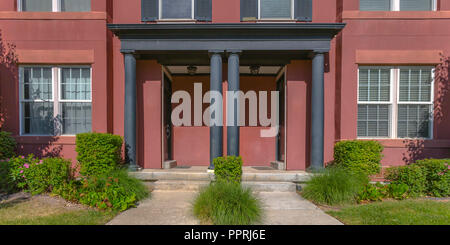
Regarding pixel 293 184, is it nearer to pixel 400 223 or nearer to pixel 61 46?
pixel 400 223

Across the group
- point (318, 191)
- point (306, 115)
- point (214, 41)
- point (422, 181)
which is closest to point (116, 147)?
point (214, 41)

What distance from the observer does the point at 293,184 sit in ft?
20.9

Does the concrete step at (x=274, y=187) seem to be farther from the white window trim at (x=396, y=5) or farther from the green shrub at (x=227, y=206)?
the white window trim at (x=396, y=5)

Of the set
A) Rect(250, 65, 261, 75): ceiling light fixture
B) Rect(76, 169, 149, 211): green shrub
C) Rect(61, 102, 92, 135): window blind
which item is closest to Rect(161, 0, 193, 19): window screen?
Rect(250, 65, 261, 75): ceiling light fixture

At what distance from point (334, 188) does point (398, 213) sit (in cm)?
120

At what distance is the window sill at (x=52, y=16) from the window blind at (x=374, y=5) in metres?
8.08

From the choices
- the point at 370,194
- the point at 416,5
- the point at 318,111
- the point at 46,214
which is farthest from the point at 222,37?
the point at 416,5

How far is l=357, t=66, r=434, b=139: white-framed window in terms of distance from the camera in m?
7.14

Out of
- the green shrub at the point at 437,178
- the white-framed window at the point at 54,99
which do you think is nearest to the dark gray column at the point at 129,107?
the white-framed window at the point at 54,99

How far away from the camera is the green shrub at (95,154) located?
6020 mm

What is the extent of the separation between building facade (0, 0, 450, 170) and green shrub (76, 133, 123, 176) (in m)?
0.77

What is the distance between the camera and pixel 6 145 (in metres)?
6.77

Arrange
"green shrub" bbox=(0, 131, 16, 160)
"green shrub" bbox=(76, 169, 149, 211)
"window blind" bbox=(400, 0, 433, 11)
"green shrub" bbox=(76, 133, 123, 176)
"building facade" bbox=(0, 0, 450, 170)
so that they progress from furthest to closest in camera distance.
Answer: "window blind" bbox=(400, 0, 433, 11) < "building facade" bbox=(0, 0, 450, 170) < "green shrub" bbox=(0, 131, 16, 160) < "green shrub" bbox=(76, 133, 123, 176) < "green shrub" bbox=(76, 169, 149, 211)

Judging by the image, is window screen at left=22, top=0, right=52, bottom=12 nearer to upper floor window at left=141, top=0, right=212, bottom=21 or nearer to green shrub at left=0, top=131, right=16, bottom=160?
upper floor window at left=141, top=0, right=212, bottom=21
